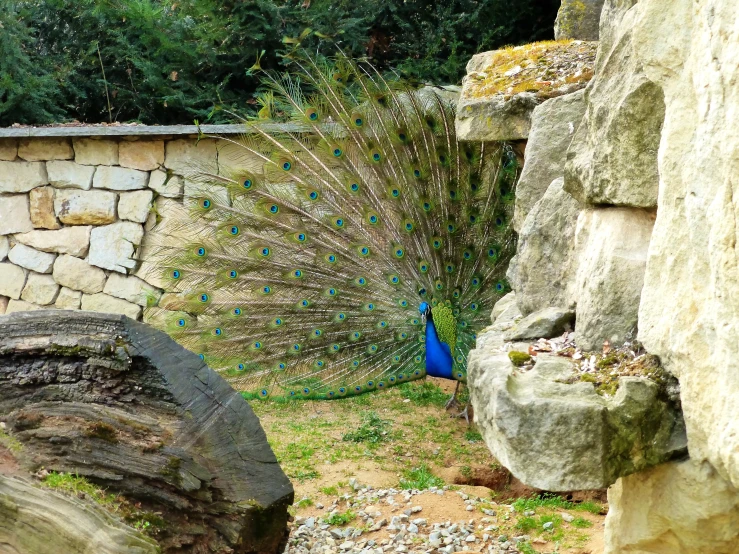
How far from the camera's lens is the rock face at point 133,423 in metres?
2.68

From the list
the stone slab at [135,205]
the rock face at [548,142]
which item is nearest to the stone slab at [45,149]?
the stone slab at [135,205]

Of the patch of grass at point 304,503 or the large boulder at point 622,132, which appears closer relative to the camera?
the large boulder at point 622,132

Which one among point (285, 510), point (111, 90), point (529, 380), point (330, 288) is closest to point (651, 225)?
point (529, 380)

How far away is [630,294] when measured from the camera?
2449 mm

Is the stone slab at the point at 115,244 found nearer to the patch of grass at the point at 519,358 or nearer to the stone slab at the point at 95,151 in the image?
the stone slab at the point at 95,151

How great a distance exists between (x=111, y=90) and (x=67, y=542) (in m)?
7.24

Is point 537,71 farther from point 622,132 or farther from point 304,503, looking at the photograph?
point 304,503

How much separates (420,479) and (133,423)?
2310 millimetres

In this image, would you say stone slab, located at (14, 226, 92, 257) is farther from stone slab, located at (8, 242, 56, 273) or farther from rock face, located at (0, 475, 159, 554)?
rock face, located at (0, 475, 159, 554)

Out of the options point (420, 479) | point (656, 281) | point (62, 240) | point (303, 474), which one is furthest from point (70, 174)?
point (656, 281)

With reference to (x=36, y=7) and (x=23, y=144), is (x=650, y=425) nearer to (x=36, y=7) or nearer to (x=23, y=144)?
(x=23, y=144)

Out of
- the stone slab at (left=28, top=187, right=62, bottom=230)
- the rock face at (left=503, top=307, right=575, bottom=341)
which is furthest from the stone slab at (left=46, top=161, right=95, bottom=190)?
the rock face at (left=503, top=307, right=575, bottom=341)

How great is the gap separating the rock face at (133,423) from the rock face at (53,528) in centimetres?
20

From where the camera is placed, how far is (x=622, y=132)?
2455 millimetres
